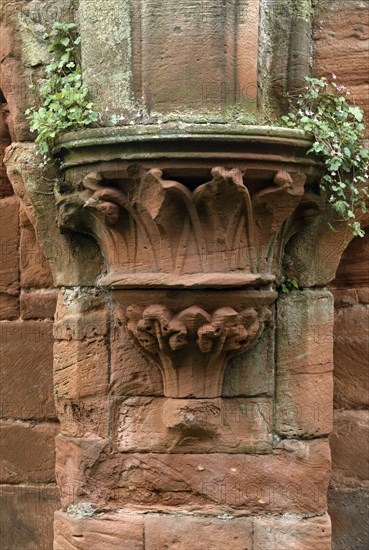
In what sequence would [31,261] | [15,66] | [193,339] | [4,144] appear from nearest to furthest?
1. [193,339]
2. [15,66]
3. [31,261]
4. [4,144]

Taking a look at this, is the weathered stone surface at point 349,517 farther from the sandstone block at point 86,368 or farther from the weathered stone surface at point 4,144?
the weathered stone surface at point 4,144

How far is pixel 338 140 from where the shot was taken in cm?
360

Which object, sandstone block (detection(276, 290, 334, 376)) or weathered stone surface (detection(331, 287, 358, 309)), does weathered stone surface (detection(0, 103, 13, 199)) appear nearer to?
sandstone block (detection(276, 290, 334, 376))

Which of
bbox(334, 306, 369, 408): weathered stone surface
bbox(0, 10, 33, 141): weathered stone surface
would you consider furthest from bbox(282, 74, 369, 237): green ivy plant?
bbox(0, 10, 33, 141): weathered stone surface

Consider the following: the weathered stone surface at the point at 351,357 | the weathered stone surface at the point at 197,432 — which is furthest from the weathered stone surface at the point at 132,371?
the weathered stone surface at the point at 351,357

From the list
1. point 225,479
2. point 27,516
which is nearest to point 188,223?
point 225,479

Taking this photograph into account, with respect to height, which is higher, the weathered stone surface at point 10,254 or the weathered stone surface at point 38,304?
the weathered stone surface at point 10,254

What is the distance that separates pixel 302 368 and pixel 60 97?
5.16 feet

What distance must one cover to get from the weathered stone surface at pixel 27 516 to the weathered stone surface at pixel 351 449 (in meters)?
1.40

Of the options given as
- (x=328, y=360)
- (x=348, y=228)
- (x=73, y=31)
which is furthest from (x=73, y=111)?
(x=328, y=360)

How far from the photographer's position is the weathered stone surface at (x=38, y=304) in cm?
428

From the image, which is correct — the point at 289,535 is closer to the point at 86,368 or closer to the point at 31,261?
the point at 86,368

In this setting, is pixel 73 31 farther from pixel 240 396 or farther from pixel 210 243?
pixel 240 396

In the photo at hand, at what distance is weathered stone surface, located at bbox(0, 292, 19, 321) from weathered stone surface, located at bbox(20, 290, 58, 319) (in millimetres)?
48
